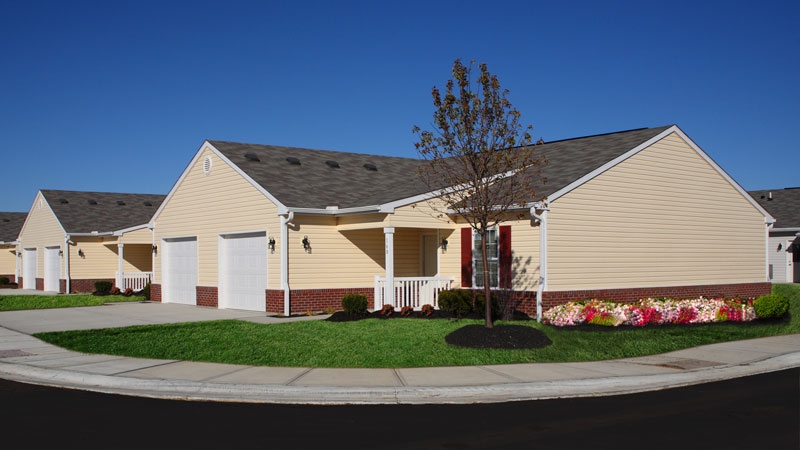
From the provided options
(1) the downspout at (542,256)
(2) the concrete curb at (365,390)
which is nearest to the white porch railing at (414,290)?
(1) the downspout at (542,256)

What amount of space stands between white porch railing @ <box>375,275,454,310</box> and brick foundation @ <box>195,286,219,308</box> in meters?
6.39

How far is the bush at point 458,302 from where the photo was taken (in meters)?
18.5

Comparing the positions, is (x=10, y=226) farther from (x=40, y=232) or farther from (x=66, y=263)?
(x=66, y=263)

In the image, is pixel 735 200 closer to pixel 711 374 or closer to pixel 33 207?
pixel 711 374

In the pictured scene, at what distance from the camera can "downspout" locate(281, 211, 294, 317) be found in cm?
2025

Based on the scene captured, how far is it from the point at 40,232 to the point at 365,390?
34642 mm

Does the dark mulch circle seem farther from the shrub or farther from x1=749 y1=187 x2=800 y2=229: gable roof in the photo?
x1=749 y1=187 x2=800 y2=229: gable roof

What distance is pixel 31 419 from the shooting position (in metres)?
8.77

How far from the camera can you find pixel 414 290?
20203 mm

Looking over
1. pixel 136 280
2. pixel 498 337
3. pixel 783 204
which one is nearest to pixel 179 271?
pixel 136 280

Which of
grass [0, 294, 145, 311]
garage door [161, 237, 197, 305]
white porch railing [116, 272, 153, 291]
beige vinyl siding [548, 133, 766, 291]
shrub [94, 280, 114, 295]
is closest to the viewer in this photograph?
beige vinyl siding [548, 133, 766, 291]

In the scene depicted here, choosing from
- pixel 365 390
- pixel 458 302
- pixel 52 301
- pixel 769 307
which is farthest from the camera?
pixel 52 301

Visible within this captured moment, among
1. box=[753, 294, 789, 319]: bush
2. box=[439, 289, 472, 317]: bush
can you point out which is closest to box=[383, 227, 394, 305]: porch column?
box=[439, 289, 472, 317]: bush

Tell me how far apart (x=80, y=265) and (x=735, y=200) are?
29.0 metres
